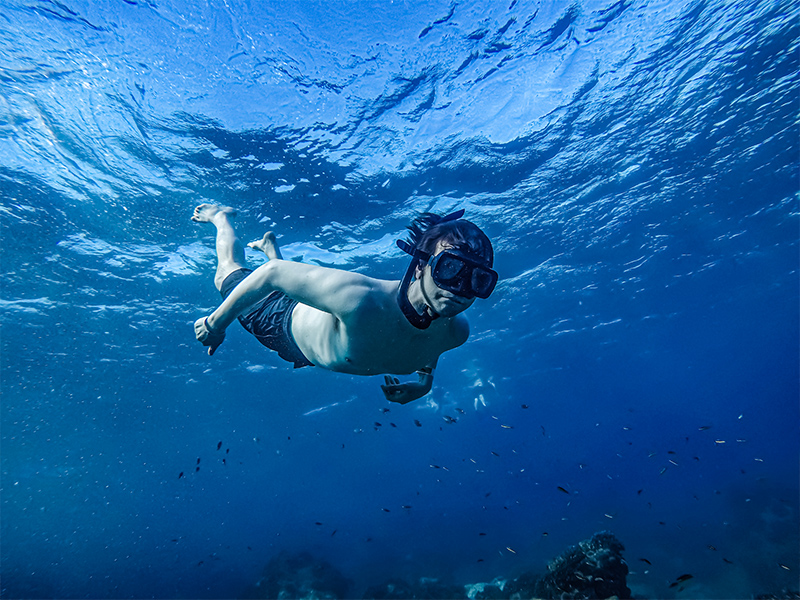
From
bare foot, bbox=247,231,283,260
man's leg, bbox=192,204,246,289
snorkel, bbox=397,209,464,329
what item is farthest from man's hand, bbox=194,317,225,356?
snorkel, bbox=397,209,464,329

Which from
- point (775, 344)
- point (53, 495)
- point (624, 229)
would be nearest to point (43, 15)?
point (624, 229)

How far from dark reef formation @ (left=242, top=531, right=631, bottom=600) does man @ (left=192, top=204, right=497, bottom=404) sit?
29.1 ft

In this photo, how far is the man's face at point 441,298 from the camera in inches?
113

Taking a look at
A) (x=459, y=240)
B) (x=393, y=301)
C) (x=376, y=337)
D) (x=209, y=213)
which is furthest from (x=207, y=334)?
(x=209, y=213)

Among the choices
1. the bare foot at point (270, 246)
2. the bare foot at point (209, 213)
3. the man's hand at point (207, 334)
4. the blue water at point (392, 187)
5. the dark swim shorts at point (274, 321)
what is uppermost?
the blue water at point (392, 187)

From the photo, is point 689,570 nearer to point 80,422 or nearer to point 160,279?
point 160,279

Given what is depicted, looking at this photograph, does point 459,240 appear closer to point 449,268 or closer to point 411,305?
point 449,268

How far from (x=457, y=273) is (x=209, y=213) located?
224 inches

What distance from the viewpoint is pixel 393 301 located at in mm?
3264

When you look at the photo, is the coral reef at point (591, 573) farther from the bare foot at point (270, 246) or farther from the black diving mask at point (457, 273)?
the bare foot at point (270, 246)

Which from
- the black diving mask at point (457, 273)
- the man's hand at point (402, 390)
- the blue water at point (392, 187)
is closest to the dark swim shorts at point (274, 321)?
the man's hand at point (402, 390)

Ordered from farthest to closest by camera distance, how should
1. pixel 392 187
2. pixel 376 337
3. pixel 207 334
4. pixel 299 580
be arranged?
pixel 299 580 < pixel 392 187 < pixel 207 334 < pixel 376 337

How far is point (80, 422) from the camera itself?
100ft

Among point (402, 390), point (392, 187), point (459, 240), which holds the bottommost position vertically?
point (402, 390)
